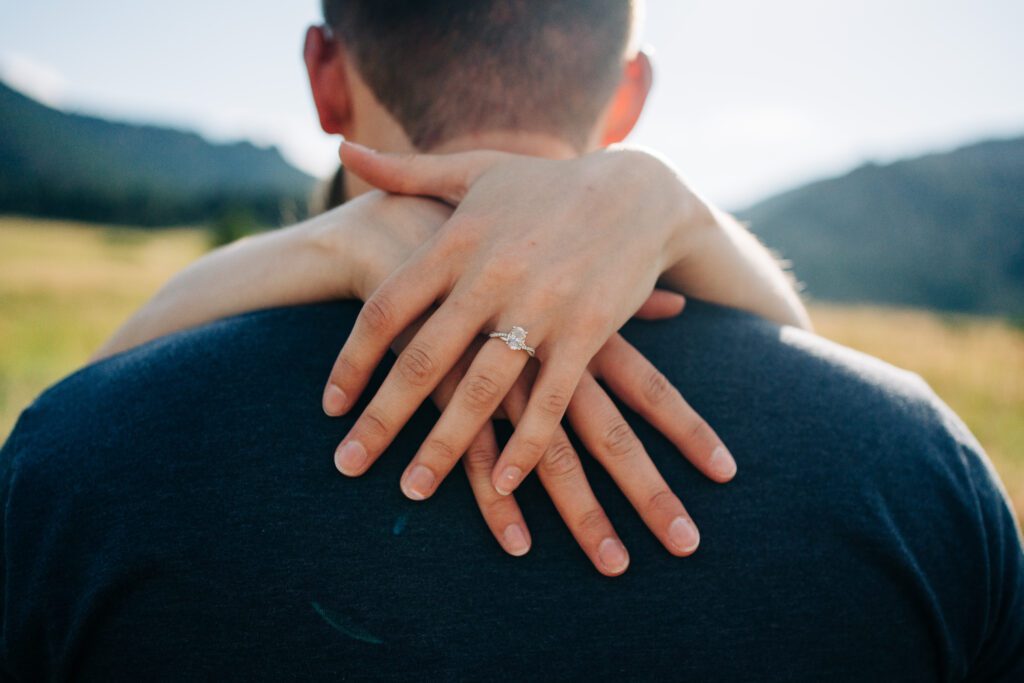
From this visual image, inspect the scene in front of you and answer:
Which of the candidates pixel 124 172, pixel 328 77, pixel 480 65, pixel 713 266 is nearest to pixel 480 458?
pixel 713 266

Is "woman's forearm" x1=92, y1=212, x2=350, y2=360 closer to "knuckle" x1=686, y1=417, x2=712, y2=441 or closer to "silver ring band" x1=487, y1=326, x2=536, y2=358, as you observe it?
"silver ring band" x1=487, y1=326, x2=536, y2=358

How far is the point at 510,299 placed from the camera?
1.17 meters

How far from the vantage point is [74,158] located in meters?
71.8

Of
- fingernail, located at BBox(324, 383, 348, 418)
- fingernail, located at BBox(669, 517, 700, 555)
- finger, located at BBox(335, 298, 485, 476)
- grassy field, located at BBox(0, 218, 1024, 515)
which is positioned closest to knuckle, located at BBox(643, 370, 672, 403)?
fingernail, located at BBox(669, 517, 700, 555)

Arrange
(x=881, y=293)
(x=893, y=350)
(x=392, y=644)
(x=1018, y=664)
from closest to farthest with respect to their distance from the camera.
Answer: (x=392, y=644), (x=1018, y=664), (x=893, y=350), (x=881, y=293)

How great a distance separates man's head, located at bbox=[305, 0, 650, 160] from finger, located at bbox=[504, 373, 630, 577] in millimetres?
842

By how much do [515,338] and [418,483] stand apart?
311 millimetres

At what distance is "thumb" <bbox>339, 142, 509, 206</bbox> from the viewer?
1361 mm

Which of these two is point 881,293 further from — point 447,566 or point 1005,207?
point 447,566

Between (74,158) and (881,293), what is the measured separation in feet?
294

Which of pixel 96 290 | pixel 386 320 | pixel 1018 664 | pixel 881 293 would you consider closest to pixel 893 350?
→ pixel 1018 664

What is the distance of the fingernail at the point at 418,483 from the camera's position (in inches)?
41.6

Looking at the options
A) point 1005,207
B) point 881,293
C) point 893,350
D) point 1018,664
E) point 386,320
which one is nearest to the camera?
point 386,320

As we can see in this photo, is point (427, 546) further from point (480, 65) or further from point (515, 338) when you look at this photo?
point (480, 65)
